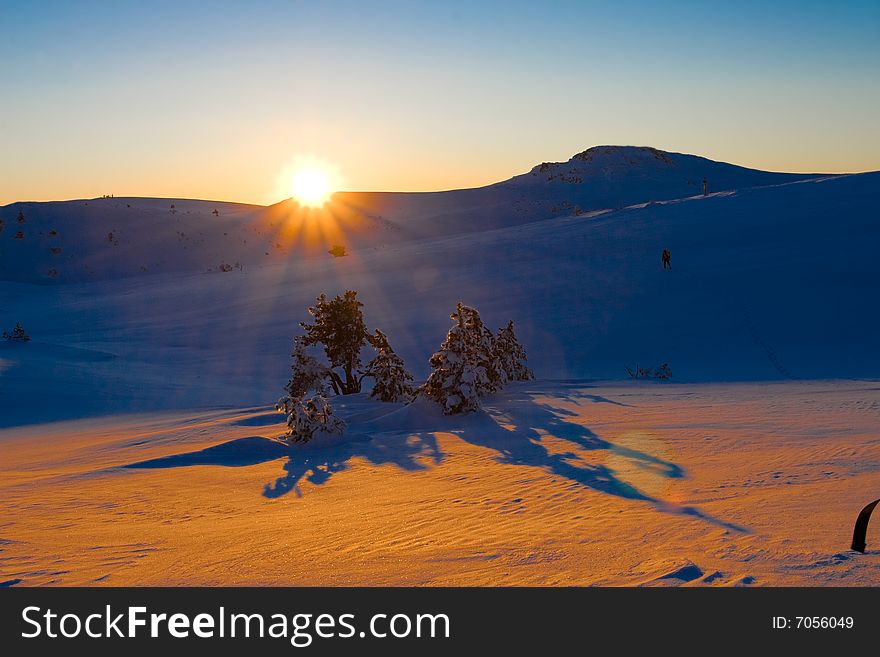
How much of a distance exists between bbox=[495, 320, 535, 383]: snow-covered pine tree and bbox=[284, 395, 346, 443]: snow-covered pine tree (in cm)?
840

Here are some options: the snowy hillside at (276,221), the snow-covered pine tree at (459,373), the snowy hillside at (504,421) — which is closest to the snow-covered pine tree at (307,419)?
the snowy hillside at (504,421)

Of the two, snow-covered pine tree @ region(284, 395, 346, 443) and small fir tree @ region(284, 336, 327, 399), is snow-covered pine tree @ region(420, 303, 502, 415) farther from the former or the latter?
small fir tree @ region(284, 336, 327, 399)

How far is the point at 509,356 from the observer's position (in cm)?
2353

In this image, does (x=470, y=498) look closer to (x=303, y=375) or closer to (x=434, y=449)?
(x=434, y=449)

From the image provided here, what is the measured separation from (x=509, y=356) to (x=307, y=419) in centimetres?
998

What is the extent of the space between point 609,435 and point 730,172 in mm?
134979

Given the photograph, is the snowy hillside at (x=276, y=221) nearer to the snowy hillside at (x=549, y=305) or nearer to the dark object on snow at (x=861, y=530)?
the snowy hillside at (x=549, y=305)

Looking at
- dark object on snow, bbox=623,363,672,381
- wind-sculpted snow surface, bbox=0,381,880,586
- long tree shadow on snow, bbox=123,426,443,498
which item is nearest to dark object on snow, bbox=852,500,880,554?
wind-sculpted snow surface, bbox=0,381,880,586

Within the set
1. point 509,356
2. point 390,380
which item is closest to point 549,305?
point 509,356

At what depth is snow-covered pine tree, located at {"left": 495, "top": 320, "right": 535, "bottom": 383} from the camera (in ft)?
75.5

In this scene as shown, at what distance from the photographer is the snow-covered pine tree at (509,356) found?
906 inches
